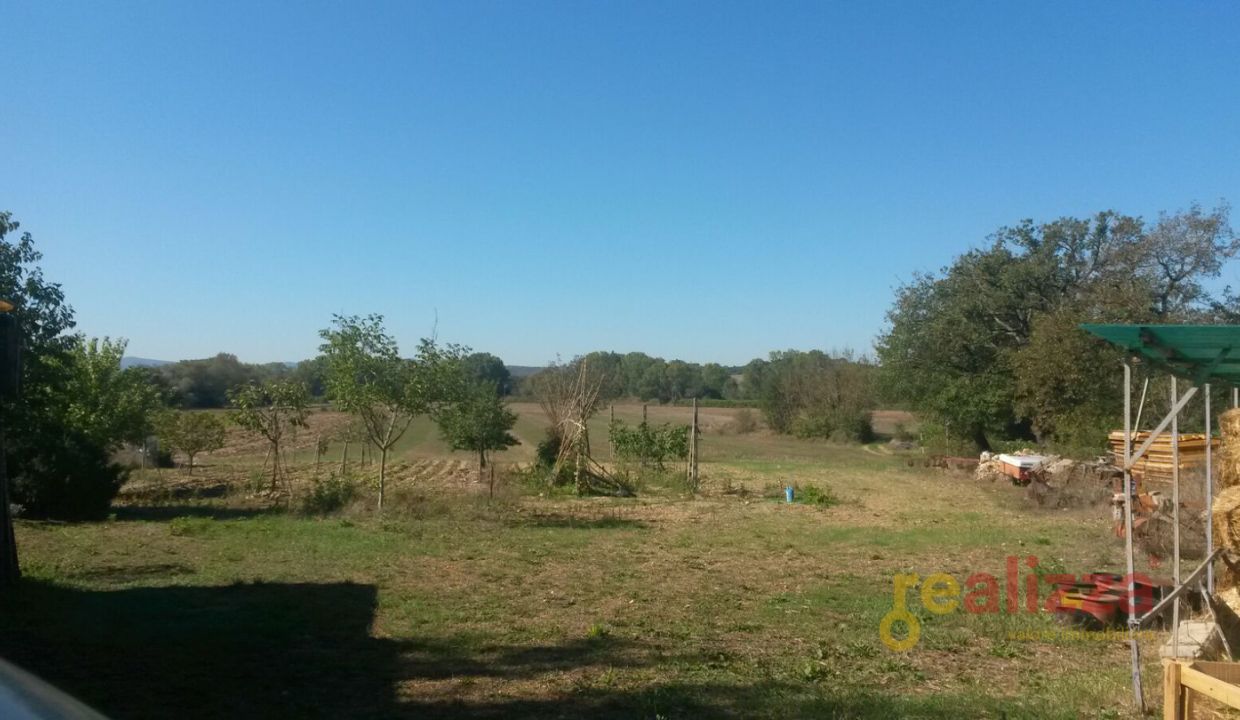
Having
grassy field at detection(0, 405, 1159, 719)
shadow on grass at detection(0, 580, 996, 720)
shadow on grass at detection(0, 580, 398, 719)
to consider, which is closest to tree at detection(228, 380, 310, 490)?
grassy field at detection(0, 405, 1159, 719)

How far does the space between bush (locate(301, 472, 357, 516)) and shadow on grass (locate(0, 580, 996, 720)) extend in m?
8.52

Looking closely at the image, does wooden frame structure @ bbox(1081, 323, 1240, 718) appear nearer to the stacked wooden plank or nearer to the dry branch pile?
the stacked wooden plank

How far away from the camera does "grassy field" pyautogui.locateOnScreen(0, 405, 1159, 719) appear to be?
5559 millimetres

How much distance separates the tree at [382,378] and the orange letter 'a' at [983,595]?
10603 mm

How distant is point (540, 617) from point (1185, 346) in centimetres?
572

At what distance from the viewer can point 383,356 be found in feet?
56.2

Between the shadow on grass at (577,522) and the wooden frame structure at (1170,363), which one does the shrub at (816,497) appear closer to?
the shadow on grass at (577,522)

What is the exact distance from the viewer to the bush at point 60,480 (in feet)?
51.9

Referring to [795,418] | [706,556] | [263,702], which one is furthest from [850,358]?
[263,702]

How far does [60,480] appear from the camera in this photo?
1605 cm

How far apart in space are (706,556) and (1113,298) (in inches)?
880

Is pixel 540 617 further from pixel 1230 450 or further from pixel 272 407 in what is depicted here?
pixel 272 407

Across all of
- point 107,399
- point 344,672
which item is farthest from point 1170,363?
point 107,399

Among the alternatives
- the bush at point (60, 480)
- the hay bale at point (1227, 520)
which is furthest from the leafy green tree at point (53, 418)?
the hay bale at point (1227, 520)
